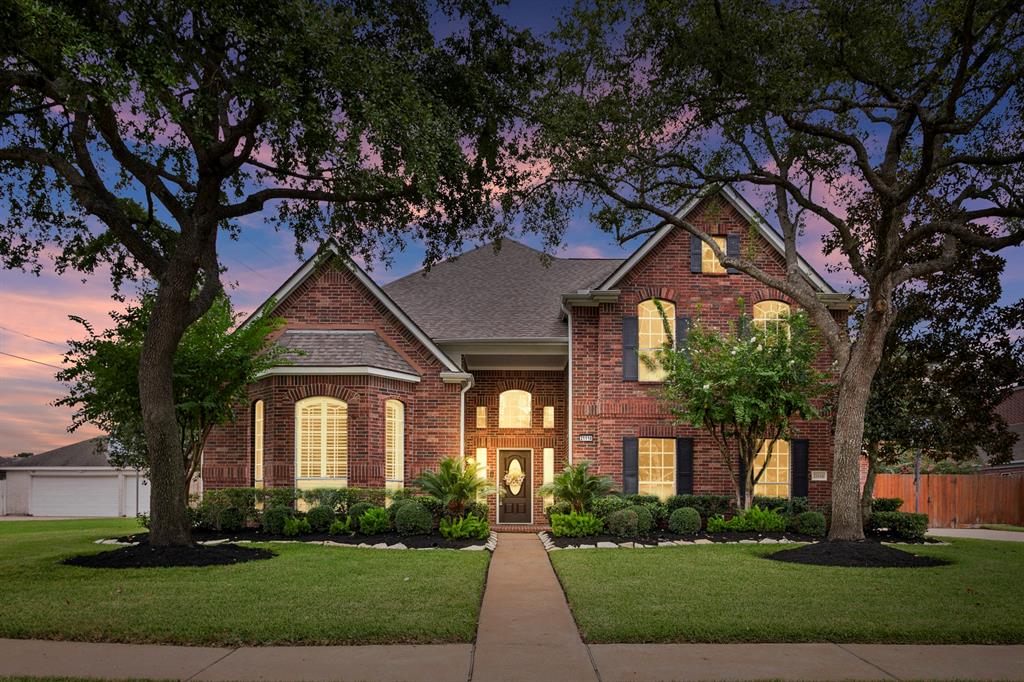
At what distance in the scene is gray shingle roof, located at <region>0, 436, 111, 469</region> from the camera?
4509 centimetres

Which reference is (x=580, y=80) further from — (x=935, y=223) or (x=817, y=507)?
(x=817, y=507)

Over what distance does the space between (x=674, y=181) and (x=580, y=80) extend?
2.98 meters

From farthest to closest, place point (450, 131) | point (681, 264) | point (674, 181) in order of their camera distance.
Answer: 1. point (681, 264)
2. point (674, 181)
3. point (450, 131)

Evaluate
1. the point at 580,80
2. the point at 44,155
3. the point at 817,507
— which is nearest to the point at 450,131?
the point at 580,80

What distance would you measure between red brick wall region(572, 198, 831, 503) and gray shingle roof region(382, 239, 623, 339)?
118 centimetres

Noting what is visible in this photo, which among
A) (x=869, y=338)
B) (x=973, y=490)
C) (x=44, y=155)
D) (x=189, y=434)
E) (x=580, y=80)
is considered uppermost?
(x=580, y=80)

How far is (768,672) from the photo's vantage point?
23.7ft

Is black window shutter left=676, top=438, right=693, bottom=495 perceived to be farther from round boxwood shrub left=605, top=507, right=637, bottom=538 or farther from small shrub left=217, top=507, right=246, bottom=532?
small shrub left=217, top=507, right=246, bottom=532

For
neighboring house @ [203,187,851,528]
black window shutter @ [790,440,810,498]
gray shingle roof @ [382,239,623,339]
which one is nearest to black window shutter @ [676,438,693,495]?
neighboring house @ [203,187,851,528]

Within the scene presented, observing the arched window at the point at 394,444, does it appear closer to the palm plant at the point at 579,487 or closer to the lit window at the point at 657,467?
the palm plant at the point at 579,487

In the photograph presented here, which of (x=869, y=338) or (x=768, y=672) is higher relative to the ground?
(x=869, y=338)

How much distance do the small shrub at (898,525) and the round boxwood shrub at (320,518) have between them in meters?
12.8

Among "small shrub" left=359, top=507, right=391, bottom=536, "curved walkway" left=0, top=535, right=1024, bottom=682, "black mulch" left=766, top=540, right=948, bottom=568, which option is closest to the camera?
"curved walkway" left=0, top=535, right=1024, bottom=682

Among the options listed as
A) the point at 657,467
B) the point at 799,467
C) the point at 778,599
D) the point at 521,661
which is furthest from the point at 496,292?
the point at 521,661
